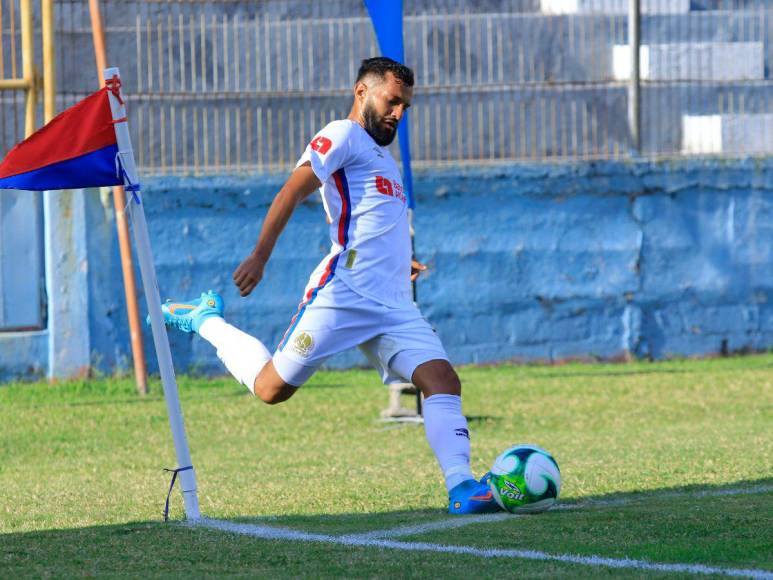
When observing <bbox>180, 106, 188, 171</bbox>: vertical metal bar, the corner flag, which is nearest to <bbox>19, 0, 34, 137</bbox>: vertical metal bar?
<bbox>180, 106, 188, 171</bbox>: vertical metal bar

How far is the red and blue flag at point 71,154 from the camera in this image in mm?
6480

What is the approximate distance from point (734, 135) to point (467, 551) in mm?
10393

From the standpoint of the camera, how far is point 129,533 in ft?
19.9

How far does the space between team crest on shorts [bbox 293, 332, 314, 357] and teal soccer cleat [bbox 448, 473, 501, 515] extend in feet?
3.06

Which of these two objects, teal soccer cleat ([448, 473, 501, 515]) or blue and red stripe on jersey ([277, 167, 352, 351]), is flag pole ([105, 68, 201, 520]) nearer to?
blue and red stripe on jersey ([277, 167, 352, 351])

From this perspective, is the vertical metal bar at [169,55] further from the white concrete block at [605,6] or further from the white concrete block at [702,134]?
the white concrete block at [702,134]

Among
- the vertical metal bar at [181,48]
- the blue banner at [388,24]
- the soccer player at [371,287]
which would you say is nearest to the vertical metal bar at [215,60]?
the vertical metal bar at [181,48]

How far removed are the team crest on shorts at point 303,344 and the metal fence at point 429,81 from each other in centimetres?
762

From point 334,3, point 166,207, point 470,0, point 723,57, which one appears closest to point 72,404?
point 166,207

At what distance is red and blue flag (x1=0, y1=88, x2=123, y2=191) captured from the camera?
6.48 meters

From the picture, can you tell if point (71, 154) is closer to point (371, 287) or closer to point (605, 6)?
point (371, 287)

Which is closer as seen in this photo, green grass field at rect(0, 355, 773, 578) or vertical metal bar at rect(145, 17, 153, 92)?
green grass field at rect(0, 355, 773, 578)

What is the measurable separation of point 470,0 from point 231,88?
2.85m

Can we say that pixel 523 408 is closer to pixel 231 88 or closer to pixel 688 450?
pixel 688 450
